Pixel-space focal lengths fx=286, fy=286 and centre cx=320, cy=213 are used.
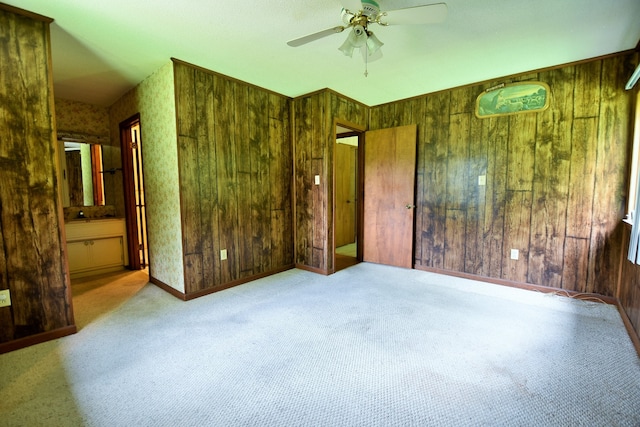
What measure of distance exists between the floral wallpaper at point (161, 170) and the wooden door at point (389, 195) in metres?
2.63

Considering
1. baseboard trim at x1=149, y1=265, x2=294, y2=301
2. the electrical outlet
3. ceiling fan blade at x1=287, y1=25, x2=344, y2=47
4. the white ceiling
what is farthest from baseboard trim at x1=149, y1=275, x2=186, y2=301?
ceiling fan blade at x1=287, y1=25, x2=344, y2=47

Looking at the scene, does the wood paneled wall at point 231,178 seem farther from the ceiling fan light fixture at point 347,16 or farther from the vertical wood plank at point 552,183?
the vertical wood plank at point 552,183

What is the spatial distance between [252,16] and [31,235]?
2.28 metres

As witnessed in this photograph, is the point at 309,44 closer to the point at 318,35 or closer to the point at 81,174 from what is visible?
the point at 318,35

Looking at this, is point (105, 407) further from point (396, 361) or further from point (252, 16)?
point (252, 16)

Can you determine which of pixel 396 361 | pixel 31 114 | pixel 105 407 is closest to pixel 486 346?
pixel 396 361

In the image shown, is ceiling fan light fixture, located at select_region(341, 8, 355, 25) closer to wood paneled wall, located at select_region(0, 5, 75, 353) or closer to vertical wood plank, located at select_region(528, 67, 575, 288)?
wood paneled wall, located at select_region(0, 5, 75, 353)

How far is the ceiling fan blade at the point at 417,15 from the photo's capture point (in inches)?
63.5

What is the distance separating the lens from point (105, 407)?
1506mm

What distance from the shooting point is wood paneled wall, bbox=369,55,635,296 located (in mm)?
2762

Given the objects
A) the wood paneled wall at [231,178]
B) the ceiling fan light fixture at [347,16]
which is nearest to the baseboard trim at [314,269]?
the wood paneled wall at [231,178]

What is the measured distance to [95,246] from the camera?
3.85 metres

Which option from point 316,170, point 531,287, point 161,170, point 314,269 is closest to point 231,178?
point 161,170

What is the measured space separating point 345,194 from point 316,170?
6.57 feet
